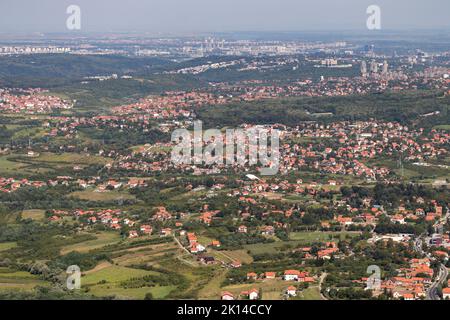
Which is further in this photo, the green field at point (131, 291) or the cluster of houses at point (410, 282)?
the green field at point (131, 291)

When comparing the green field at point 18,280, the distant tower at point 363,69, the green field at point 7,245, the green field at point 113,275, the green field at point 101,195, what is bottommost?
the green field at point 7,245

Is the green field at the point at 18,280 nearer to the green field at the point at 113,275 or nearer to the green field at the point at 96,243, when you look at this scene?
the green field at the point at 113,275

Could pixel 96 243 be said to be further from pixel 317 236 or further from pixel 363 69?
pixel 363 69

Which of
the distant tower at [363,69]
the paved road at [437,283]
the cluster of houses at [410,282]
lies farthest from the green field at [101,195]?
the distant tower at [363,69]

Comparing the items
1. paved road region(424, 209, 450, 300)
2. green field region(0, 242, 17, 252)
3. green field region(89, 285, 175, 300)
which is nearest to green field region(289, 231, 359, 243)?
paved road region(424, 209, 450, 300)

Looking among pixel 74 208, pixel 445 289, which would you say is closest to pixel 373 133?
pixel 74 208

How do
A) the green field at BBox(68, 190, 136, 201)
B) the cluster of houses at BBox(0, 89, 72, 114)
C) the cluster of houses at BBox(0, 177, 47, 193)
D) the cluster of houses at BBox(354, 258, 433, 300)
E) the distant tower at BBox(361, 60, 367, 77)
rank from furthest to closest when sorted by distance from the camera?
the distant tower at BBox(361, 60, 367, 77) → the cluster of houses at BBox(0, 89, 72, 114) → the cluster of houses at BBox(0, 177, 47, 193) → the green field at BBox(68, 190, 136, 201) → the cluster of houses at BBox(354, 258, 433, 300)

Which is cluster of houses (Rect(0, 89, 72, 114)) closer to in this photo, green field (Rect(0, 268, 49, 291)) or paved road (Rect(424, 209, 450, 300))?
green field (Rect(0, 268, 49, 291))

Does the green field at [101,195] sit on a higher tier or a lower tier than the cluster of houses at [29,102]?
lower

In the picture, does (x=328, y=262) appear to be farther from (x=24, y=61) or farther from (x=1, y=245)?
(x=24, y=61)

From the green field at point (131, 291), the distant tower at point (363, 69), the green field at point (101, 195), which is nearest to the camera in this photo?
the green field at point (131, 291)

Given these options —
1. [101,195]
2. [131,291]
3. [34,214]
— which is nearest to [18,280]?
[131,291]
